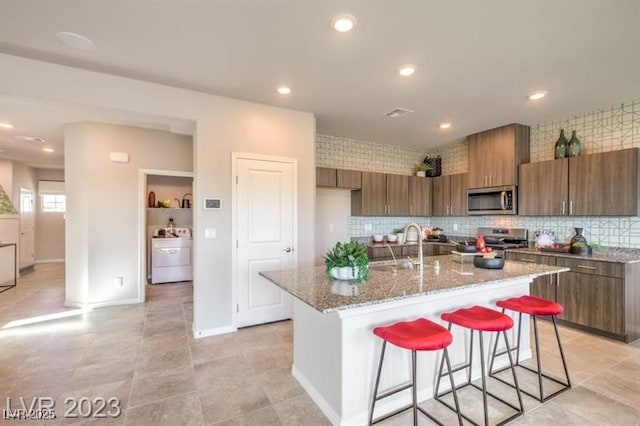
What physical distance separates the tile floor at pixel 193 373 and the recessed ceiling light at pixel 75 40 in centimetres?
273

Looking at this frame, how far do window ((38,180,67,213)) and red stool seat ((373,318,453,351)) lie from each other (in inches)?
376

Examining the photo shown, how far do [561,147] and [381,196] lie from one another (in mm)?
2588

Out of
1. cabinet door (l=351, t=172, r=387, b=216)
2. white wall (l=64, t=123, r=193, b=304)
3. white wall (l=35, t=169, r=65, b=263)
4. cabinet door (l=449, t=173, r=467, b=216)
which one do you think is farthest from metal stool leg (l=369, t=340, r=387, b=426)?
white wall (l=35, t=169, r=65, b=263)

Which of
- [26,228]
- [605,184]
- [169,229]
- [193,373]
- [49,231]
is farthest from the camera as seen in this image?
[49,231]

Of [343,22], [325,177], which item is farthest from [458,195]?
[343,22]

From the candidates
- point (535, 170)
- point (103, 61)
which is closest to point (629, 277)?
point (535, 170)

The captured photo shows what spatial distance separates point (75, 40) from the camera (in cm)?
227

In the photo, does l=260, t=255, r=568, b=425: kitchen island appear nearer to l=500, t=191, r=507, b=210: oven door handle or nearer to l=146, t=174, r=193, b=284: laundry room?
l=500, t=191, r=507, b=210: oven door handle

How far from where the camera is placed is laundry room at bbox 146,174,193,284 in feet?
19.2

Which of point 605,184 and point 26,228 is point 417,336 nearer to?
point 605,184

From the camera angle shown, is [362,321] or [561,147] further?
[561,147]

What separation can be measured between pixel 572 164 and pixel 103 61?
210 inches

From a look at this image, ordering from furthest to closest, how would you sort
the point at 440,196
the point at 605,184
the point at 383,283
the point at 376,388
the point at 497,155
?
the point at 440,196
the point at 497,155
the point at 605,184
the point at 383,283
the point at 376,388

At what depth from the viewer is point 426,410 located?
2051 millimetres
